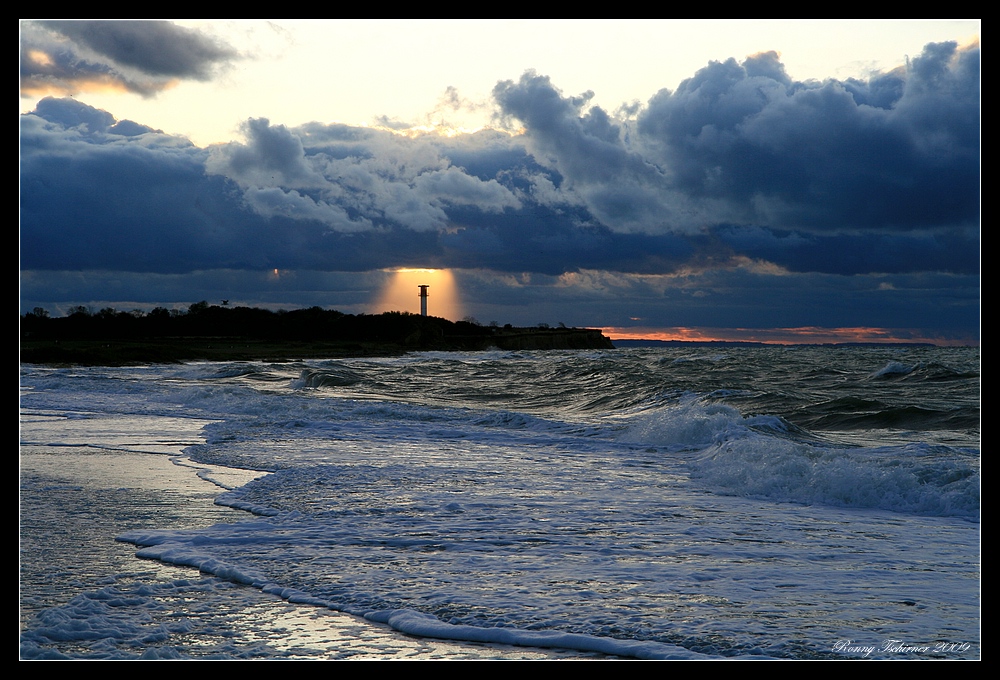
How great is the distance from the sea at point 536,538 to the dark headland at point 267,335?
1566 inches

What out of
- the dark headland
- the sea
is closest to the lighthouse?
the dark headland

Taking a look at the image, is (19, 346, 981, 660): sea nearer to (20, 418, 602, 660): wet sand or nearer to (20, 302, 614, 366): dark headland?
(20, 418, 602, 660): wet sand

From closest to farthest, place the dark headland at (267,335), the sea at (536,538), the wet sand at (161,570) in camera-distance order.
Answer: the wet sand at (161,570) < the sea at (536,538) < the dark headland at (267,335)

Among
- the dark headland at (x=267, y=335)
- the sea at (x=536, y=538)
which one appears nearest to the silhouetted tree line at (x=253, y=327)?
the dark headland at (x=267, y=335)

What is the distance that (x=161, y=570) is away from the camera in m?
4.82

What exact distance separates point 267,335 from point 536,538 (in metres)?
76.1

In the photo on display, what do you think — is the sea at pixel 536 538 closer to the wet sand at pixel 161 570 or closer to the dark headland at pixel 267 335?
the wet sand at pixel 161 570

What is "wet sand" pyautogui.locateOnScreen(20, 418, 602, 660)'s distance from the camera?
367 cm

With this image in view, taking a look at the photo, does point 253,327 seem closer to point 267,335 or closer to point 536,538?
point 267,335

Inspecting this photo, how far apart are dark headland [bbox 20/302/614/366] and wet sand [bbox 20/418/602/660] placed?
40658mm

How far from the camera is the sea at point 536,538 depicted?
3.89m
